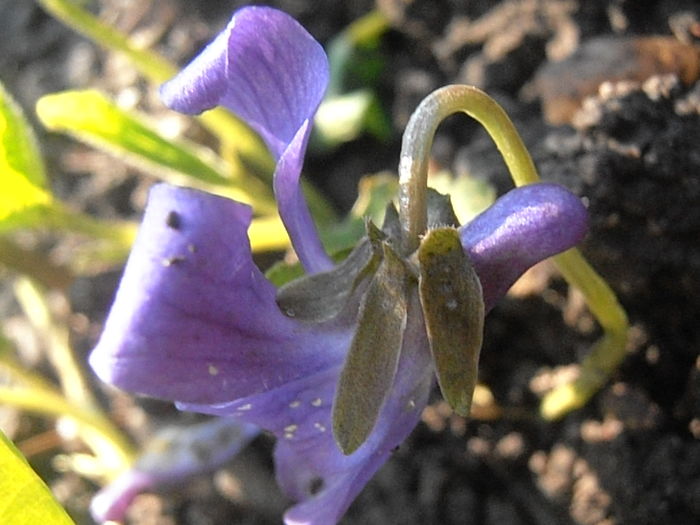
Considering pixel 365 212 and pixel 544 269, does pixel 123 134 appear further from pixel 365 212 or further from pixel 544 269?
pixel 544 269

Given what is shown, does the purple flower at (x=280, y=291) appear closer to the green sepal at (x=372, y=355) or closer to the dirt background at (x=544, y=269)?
the green sepal at (x=372, y=355)

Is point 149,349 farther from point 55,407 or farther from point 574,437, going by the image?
point 55,407

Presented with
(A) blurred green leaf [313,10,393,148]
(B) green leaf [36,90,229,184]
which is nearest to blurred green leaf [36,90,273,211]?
(B) green leaf [36,90,229,184]

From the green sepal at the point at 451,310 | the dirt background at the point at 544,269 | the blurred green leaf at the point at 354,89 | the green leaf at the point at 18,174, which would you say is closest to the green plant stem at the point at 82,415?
the dirt background at the point at 544,269

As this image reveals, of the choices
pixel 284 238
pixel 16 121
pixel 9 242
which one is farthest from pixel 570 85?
pixel 9 242

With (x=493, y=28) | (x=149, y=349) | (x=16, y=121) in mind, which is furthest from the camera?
(x=493, y=28)

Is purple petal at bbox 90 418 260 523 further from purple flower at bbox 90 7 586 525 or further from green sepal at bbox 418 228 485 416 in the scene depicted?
green sepal at bbox 418 228 485 416

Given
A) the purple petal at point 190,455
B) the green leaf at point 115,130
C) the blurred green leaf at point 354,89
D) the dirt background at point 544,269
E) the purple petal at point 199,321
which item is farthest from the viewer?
the blurred green leaf at point 354,89

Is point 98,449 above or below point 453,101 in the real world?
below
